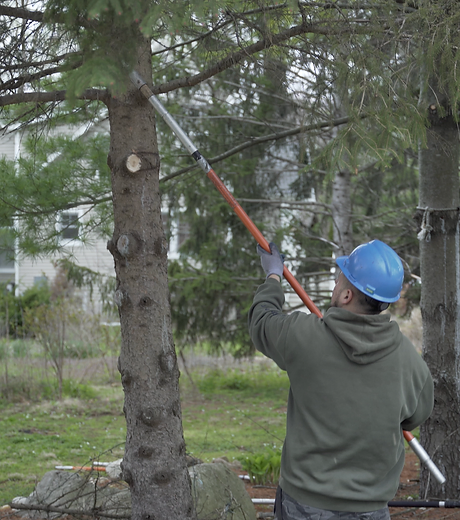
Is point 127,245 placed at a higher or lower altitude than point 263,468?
higher

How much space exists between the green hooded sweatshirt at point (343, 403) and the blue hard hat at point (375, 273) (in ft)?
0.38

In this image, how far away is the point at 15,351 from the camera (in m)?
10.6

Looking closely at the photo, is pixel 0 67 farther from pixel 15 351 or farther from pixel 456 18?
pixel 15 351

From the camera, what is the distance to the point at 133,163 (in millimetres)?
3166

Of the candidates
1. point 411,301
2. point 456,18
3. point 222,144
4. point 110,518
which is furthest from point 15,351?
point 456,18

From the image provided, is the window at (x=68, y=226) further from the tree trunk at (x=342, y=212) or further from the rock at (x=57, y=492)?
the tree trunk at (x=342, y=212)

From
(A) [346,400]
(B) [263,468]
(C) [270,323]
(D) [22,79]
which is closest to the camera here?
(A) [346,400]

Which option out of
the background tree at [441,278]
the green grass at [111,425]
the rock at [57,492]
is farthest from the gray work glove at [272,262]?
the green grass at [111,425]

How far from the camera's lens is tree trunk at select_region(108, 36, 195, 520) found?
123 inches

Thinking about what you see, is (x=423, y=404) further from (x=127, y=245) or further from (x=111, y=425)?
(x=111, y=425)

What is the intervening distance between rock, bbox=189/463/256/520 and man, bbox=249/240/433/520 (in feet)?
5.36

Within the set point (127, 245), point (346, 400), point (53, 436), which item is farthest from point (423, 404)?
point (53, 436)

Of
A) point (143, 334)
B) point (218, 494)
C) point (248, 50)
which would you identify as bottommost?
point (218, 494)

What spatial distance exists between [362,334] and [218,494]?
7.67 feet
